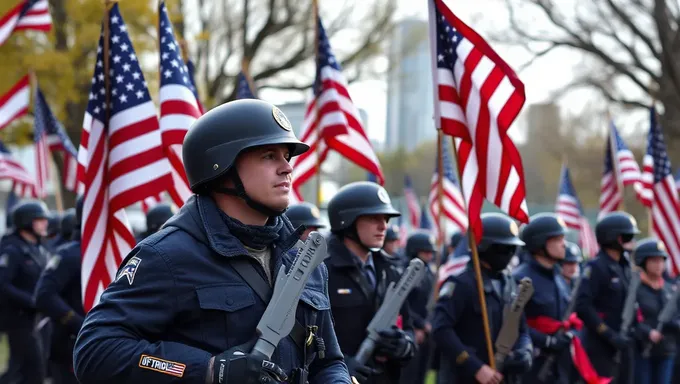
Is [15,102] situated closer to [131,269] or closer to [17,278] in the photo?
[17,278]

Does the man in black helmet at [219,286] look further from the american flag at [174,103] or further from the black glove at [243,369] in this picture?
the american flag at [174,103]

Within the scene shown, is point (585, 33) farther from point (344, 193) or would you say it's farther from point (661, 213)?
point (344, 193)

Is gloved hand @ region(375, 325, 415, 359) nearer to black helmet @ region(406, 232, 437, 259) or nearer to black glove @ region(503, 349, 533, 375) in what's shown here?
black glove @ region(503, 349, 533, 375)

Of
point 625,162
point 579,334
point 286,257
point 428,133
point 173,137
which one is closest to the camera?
point 286,257

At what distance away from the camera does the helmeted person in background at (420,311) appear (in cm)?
1055

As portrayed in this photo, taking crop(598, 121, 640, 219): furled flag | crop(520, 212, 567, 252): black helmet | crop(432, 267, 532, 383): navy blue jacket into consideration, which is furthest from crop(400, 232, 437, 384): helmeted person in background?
crop(598, 121, 640, 219): furled flag

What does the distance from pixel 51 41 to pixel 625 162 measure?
11196 mm

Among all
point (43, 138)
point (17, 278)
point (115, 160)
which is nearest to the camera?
point (115, 160)

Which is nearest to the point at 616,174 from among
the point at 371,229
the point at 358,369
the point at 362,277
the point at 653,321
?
the point at 653,321

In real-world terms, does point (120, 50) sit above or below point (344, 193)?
above

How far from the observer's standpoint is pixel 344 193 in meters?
7.16

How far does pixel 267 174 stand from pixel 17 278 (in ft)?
27.0

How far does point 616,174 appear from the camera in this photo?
50.1 feet

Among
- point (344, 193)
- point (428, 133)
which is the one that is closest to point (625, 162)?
point (344, 193)
